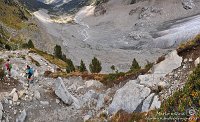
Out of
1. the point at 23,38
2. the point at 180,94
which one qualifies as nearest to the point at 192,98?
the point at 180,94

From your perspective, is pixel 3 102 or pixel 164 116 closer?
pixel 164 116

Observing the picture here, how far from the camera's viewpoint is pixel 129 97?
32031 millimetres

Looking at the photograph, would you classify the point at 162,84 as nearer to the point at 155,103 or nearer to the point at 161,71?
the point at 161,71

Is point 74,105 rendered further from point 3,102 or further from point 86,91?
point 3,102

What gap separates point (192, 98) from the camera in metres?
18.4

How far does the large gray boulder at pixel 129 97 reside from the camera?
3117cm

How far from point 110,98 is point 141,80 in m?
3.86

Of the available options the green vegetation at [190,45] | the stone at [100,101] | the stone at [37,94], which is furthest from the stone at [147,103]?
the stone at [37,94]

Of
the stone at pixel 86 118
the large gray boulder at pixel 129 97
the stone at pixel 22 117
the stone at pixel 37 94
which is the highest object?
the stone at pixel 37 94

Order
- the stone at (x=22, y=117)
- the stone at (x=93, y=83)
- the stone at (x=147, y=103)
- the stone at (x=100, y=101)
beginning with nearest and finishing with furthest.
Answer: the stone at (x=147, y=103), the stone at (x=22, y=117), the stone at (x=100, y=101), the stone at (x=93, y=83)

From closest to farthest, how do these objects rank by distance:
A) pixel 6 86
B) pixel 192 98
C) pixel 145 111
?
pixel 192 98
pixel 145 111
pixel 6 86

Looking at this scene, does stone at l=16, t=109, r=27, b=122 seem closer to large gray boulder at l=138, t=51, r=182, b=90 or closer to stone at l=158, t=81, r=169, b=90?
large gray boulder at l=138, t=51, r=182, b=90

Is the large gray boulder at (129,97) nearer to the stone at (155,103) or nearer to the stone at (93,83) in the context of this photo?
the stone at (155,103)

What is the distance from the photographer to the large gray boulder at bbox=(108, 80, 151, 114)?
102 feet
